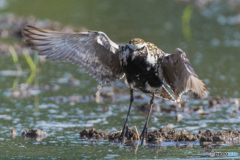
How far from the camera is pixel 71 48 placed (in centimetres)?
765

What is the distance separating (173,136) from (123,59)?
1444mm

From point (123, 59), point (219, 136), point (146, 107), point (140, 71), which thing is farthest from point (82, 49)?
point (219, 136)

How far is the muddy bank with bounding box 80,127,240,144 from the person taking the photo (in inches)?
281

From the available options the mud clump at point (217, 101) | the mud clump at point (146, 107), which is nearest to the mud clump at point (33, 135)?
the mud clump at point (146, 107)

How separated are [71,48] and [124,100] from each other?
8.99 ft

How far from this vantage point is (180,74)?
7.11 meters

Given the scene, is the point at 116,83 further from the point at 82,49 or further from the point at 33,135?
the point at 33,135

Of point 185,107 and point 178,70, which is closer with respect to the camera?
point 178,70

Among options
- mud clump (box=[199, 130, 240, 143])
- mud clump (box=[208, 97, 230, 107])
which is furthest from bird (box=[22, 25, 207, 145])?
mud clump (box=[208, 97, 230, 107])

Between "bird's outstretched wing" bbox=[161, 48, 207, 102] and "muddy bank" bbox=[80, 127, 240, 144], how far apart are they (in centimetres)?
57

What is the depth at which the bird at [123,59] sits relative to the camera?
6.94m

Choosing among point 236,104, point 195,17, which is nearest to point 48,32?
point 236,104

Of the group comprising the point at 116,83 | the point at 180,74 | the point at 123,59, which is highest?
the point at 116,83

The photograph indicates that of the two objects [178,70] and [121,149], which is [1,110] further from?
[178,70]
